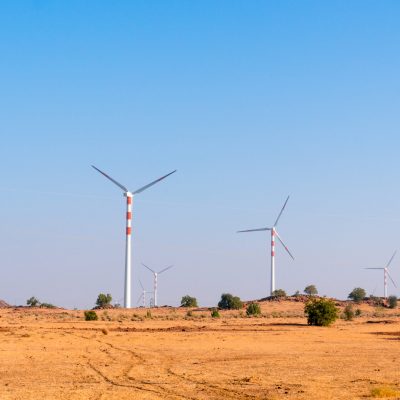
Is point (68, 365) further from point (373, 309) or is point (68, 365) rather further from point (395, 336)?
point (373, 309)

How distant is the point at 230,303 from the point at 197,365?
88020 mm

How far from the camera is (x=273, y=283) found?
433 feet

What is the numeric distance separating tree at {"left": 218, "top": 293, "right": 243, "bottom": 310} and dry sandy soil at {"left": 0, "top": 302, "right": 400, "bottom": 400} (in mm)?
61873

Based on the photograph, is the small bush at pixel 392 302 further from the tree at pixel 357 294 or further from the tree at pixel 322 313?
the tree at pixel 322 313

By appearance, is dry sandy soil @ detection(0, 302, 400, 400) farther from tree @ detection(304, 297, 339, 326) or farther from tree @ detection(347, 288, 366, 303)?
tree @ detection(347, 288, 366, 303)

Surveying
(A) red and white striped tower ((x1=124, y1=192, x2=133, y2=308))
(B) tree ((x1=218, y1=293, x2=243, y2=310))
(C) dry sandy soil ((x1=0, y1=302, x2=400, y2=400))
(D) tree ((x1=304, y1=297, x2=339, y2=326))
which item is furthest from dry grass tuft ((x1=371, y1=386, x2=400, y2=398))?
(B) tree ((x1=218, y1=293, x2=243, y2=310))

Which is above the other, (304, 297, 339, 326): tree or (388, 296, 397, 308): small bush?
(388, 296, 397, 308): small bush

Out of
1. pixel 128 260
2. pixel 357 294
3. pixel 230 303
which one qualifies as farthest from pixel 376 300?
pixel 128 260

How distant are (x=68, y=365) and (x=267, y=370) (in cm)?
927

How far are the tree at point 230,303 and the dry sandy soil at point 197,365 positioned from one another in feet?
203

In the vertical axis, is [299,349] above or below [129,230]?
below

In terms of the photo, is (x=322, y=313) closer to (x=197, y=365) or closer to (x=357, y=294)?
(x=197, y=365)

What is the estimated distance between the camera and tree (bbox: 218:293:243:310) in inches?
4869

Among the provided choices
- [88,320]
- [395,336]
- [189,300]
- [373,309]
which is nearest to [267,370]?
[395,336]
